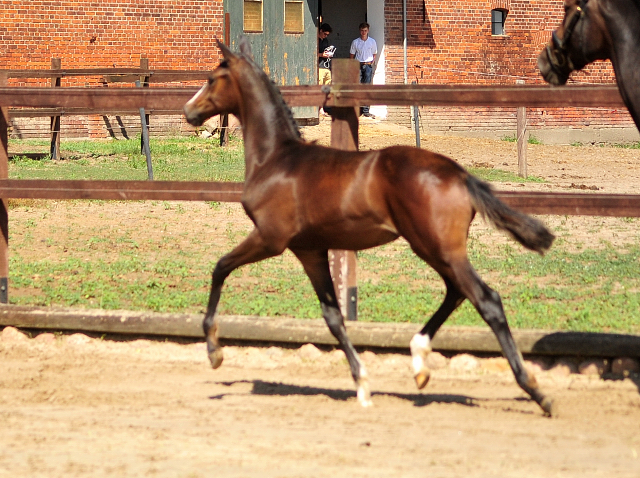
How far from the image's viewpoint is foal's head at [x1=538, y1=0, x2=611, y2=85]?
5.22m

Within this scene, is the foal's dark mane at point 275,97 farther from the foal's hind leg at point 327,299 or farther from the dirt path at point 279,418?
the dirt path at point 279,418

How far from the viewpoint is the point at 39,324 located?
6633 mm

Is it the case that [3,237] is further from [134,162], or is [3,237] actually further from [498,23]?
[498,23]

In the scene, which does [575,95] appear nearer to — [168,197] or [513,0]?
[168,197]

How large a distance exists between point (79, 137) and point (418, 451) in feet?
56.3

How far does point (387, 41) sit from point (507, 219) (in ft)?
58.5

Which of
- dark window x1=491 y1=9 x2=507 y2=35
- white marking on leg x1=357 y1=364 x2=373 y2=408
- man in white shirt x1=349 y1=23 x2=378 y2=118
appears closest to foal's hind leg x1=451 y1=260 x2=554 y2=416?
white marking on leg x1=357 y1=364 x2=373 y2=408

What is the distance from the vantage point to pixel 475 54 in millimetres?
22891

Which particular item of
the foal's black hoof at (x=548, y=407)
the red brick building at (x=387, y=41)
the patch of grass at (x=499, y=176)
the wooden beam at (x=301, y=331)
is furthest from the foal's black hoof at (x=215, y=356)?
the red brick building at (x=387, y=41)

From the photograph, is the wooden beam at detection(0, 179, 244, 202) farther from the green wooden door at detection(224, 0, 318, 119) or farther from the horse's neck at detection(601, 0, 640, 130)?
the green wooden door at detection(224, 0, 318, 119)

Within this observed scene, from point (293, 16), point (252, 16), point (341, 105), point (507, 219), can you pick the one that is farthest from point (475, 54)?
point (507, 219)

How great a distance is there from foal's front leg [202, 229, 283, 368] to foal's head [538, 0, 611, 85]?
6.46ft

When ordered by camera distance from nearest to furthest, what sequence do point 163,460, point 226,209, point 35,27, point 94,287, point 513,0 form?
point 163,460 < point 94,287 < point 226,209 < point 35,27 < point 513,0

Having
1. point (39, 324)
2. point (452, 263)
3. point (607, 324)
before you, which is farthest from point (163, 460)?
point (607, 324)
